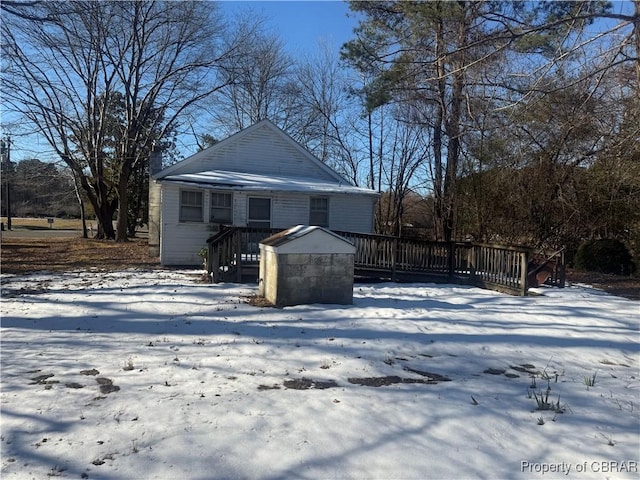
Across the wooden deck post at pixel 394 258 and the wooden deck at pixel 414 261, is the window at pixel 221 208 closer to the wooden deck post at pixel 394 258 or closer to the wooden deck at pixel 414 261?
the wooden deck at pixel 414 261

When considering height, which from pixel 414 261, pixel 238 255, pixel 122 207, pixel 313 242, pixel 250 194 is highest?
pixel 122 207

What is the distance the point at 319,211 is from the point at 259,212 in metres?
2.16

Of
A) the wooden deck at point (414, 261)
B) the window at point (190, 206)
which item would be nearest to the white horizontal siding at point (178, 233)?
the window at point (190, 206)

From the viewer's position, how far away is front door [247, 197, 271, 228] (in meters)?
15.2

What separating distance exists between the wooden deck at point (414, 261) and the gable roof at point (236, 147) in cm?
518

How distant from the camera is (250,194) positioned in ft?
49.0

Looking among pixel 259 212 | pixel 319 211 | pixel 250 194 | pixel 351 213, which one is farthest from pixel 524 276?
pixel 250 194

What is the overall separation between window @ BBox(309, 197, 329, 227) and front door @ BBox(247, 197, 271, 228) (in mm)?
1517

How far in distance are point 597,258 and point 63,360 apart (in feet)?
53.6

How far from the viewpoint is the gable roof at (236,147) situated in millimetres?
16016

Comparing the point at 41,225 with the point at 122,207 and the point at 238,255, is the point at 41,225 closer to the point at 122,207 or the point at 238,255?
the point at 122,207

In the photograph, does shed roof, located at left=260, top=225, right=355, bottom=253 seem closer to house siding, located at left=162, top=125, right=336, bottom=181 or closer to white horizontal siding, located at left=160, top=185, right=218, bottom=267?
white horizontal siding, located at left=160, top=185, right=218, bottom=267

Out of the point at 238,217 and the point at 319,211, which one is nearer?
the point at 238,217

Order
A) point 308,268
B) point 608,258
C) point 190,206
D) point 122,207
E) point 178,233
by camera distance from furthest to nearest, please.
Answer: point 122,207 → point 608,258 → point 190,206 → point 178,233 → point 308,268
